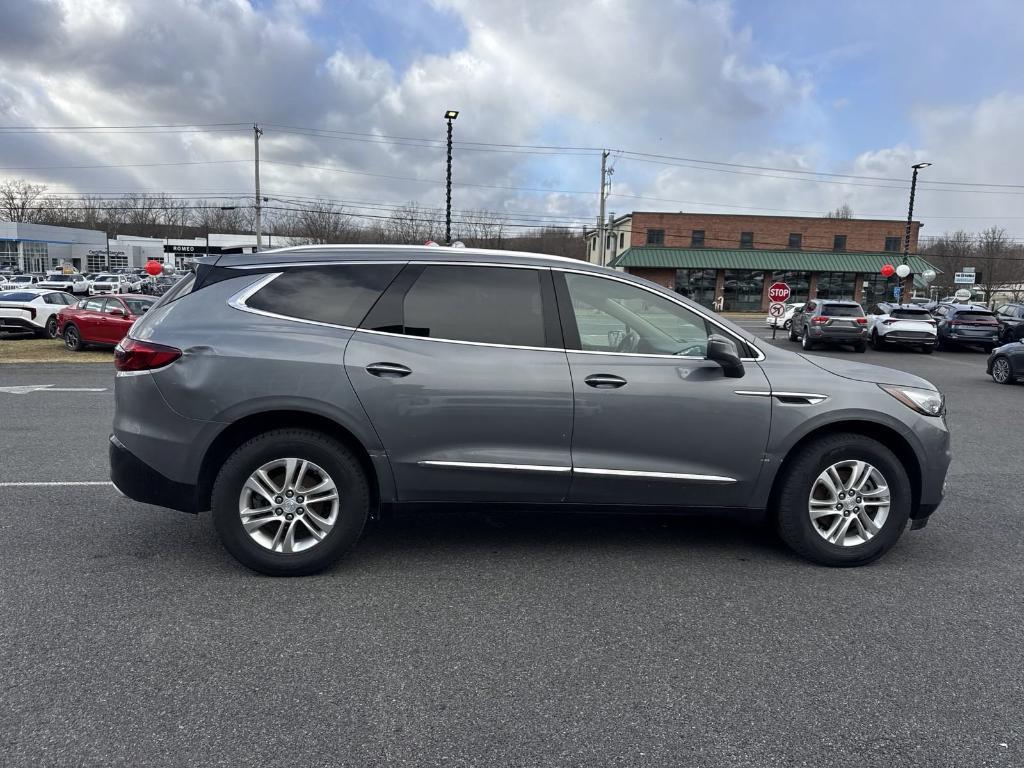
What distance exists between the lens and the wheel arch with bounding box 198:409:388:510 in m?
4.11

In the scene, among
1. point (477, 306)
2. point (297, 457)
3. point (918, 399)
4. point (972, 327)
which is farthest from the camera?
point (972, 327)

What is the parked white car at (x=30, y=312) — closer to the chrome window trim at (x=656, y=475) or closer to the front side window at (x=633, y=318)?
the front side window at (x=633, y=318)

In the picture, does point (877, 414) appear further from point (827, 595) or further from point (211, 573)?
point (211, 573)

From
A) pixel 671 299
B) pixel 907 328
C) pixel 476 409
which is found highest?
pixel 671 299

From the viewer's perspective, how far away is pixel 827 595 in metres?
4.03

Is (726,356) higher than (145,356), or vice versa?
(726,356)

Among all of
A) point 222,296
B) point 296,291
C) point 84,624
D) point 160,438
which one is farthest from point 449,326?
point 84,624

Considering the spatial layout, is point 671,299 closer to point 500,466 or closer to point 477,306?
point 477,306

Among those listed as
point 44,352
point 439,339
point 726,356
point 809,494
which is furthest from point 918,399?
point 44,352

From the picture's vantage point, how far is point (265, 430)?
4.14 metres

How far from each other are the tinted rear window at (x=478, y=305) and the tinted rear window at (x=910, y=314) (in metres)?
23.1

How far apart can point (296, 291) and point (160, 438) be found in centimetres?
109

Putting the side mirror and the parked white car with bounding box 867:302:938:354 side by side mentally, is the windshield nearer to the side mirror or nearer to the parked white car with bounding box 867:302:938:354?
the side mirror

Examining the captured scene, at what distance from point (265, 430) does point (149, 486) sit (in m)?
0.70
